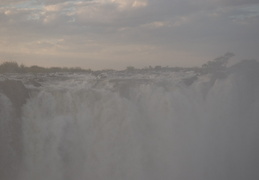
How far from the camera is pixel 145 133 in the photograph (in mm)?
14773

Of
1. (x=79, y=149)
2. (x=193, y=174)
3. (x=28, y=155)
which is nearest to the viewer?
(x=28, y=155)

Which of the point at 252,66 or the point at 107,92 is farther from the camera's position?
the point at 252,66

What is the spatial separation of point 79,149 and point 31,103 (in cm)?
240

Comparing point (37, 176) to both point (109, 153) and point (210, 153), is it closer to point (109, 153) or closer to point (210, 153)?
point (109, 153)

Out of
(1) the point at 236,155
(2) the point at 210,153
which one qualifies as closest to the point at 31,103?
(2) the point at 210,153

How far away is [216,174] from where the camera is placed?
54.4 ft

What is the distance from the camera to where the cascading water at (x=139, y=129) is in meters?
12.5

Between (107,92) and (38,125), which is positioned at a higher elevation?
(107,92)

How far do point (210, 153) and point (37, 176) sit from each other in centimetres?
834

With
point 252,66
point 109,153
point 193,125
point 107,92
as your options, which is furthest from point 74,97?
point 252,66

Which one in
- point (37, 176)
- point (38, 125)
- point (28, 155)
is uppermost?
point (38, 125)

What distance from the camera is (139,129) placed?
14.5 m

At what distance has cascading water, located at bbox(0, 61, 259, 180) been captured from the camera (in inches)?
491

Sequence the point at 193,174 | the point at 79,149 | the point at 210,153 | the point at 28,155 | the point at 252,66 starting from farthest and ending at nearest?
the point at 252,66 → the point at 210,153 → the point at 193,174 → the point at 79,149 → the point at 28,155
